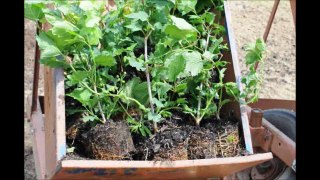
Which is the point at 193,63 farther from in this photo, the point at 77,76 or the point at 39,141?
the point at 39,141

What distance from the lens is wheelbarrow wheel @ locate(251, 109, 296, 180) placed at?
3.08 meters

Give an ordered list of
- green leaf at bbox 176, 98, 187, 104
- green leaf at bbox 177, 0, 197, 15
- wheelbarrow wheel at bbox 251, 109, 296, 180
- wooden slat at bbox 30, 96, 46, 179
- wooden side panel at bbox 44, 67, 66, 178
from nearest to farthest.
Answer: wooden side panel at bbox 44, 67, 66, 178 < green leaf at bbox 176, 98, 187, 104 < green leaf at bbox 177, 0, 197, 15 < wooden slat at bbox 30, 96, 46, 179 < wheelbarrow wheel at bbox 251, 109, 296, 180

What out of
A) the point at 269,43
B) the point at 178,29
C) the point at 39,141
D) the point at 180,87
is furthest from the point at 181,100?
the point at 269,43

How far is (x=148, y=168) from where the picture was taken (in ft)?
5.62

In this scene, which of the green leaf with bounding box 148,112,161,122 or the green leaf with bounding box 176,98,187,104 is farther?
the green leaf with bounding box 176,98,187,104

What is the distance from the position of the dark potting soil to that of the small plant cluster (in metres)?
0.05

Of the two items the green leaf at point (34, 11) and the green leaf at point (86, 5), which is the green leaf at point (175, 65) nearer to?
the green leaf at point (86, 5)

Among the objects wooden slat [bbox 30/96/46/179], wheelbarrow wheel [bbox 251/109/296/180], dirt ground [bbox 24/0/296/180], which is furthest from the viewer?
dirt ground [bbox 24/0/296/180]

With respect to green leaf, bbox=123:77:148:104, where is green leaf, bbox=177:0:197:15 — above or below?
above

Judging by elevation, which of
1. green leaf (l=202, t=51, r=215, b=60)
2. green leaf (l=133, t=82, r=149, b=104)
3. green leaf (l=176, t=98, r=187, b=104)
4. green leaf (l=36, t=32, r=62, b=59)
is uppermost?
green leaf (l=36, t=32, r=62, b=59)

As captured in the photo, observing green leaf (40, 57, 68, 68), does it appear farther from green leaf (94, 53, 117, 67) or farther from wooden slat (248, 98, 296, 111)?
wooden slat (248, 98, 296, 111)

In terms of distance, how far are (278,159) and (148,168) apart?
1.56m

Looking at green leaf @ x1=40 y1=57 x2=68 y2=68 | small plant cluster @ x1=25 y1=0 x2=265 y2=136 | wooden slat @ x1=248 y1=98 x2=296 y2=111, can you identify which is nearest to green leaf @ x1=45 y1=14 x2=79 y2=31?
small plant cluster @ x1=25 y1=0 x2=265 y2=136

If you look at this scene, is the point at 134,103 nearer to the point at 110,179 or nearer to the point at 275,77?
the point at 110,179
